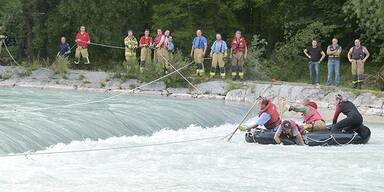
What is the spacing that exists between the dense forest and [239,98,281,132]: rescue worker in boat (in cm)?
1336

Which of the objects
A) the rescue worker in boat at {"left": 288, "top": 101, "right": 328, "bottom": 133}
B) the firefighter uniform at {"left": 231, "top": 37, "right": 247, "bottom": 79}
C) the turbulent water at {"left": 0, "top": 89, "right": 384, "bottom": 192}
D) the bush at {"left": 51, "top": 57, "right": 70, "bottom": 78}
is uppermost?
the firefighter uniform at {"left": 231, "top": 37, "right": 247, "bottom": 79}

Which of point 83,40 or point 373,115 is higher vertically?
point 83,40

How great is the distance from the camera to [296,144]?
15055mm

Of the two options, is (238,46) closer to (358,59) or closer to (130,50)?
(130,50)

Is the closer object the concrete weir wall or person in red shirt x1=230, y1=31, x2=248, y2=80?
the concrete weir wall

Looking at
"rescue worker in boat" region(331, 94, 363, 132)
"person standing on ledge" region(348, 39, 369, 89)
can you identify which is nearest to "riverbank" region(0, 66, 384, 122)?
"person standing on ledge" region(348, 39, 369, 89)

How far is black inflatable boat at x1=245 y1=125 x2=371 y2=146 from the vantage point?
49.4 ft

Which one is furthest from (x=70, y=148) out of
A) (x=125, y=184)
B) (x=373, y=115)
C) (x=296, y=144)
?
(x=373, y=115)

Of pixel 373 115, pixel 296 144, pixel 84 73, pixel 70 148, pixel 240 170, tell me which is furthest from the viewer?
pixel 84 73

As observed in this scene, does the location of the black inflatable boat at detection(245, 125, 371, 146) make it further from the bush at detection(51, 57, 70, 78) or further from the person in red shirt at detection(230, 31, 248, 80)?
the bush at detection(51, 57, 70, 78)

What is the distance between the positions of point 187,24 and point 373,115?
12.2 metres

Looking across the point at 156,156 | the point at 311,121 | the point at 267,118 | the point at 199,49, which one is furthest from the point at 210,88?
the point at 156,156

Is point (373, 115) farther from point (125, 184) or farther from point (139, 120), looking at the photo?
point (125, 184)

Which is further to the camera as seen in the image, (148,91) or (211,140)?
(148,91)
